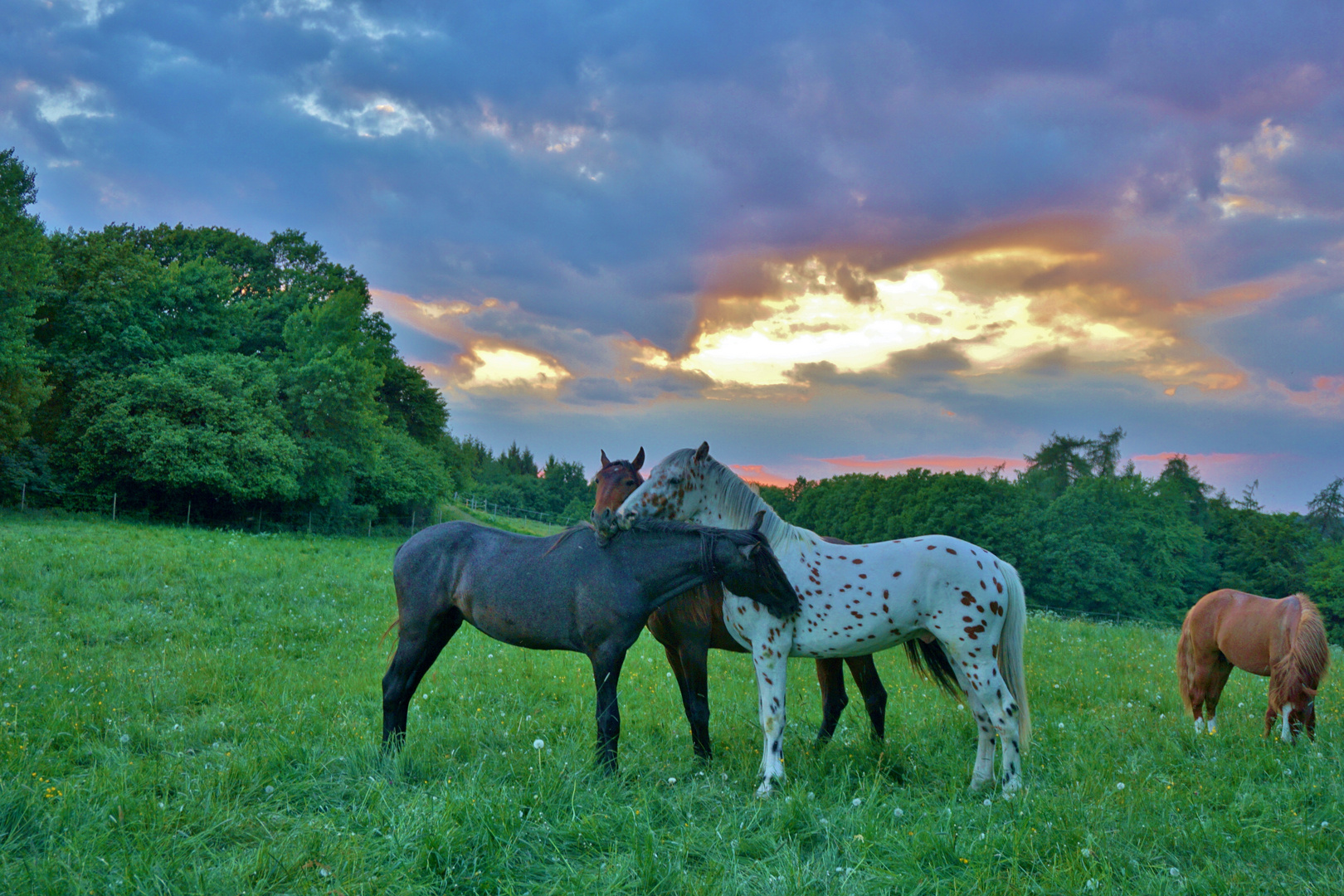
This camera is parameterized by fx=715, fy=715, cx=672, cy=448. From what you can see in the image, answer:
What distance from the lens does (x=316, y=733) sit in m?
6.43

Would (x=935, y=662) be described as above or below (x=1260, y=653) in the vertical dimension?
below

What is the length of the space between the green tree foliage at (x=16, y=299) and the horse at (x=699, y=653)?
91.2 ft

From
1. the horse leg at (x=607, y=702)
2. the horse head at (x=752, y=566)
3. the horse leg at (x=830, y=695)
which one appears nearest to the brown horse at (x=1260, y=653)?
the horse leg at (x=830, y=695)

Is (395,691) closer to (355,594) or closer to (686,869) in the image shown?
(686,869)

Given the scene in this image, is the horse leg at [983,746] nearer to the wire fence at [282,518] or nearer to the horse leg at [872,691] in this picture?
the horse leg at [872,691]

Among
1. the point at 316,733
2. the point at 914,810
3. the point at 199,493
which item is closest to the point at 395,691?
the point at 316,733

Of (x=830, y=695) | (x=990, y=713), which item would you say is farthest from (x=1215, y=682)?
(x=830, y=695)

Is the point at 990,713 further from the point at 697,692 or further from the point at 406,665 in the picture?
the point at 406,665

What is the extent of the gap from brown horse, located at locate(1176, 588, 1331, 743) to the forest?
866 inches

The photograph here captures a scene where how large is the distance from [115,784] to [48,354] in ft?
104

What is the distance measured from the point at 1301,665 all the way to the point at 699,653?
5454 millimetres

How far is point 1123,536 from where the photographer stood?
43.4m

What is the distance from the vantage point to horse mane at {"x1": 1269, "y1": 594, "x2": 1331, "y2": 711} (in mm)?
6387

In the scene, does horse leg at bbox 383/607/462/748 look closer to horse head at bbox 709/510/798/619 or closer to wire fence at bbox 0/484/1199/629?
horse head at bbox 709/510/798/619
